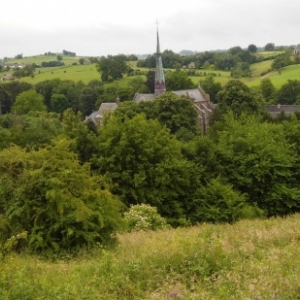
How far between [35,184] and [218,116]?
142 ft

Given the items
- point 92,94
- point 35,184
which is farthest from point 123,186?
point 92,94

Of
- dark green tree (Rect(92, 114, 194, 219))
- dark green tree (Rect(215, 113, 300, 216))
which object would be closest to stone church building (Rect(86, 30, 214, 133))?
dark green tree (Rect(215, 113, 300, 216))

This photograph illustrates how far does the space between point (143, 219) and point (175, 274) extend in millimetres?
7951

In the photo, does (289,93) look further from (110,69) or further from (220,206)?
(220,206)

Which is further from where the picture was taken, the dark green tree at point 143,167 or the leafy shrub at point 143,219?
the dark green tree at point 143,167

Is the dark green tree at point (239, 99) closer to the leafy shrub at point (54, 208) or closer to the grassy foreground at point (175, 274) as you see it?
the leafy shrub at point (54, 208)

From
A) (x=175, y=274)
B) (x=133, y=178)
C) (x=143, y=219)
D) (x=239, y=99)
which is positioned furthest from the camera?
(x=239, y=99)

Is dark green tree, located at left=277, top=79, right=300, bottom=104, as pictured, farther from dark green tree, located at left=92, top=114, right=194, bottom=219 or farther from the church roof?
dark green tree, located at left=92, top=114, right=194, bottom=219

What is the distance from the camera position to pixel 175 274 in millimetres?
8773

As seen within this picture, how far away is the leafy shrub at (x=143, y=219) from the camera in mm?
16438

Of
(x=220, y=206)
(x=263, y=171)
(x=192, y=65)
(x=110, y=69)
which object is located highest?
(x=110, y=69)

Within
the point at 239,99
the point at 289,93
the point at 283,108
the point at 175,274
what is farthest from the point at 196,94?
the point at 175,274

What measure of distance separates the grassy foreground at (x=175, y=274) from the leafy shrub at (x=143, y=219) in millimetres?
5294

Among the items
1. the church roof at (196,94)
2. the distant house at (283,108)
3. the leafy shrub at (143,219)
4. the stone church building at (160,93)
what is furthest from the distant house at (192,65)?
the leafy shrub at (143,219)
